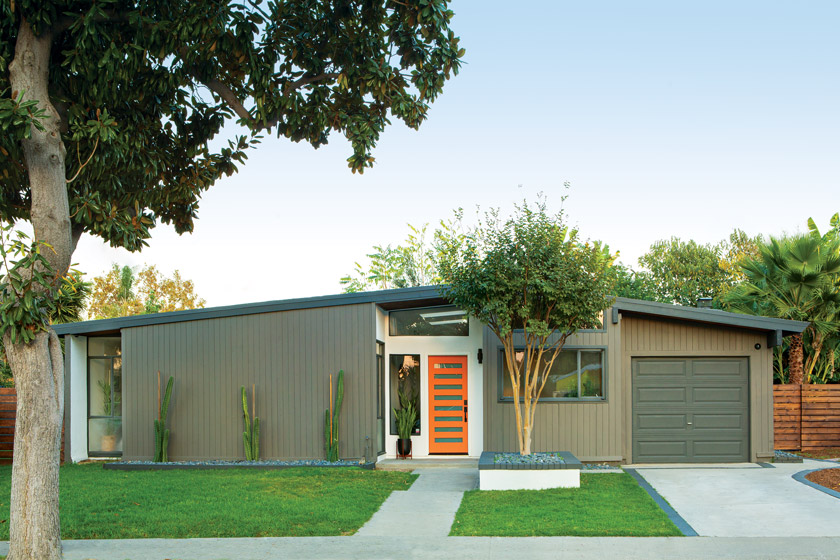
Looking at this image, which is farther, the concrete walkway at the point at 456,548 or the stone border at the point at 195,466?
the stone border at the point at 195,466

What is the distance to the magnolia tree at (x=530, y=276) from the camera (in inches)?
479

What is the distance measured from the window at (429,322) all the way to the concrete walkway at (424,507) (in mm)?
3044

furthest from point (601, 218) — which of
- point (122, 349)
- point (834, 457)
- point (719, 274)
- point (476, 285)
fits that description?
point (719, 274)

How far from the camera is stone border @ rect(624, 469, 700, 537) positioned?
346 inches

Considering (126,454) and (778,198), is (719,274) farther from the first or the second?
(126,454)

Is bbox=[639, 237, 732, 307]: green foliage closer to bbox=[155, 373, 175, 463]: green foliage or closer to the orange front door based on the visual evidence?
the orange front door

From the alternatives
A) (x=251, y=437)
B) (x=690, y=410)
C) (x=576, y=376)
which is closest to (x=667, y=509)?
(x=576, y=376)

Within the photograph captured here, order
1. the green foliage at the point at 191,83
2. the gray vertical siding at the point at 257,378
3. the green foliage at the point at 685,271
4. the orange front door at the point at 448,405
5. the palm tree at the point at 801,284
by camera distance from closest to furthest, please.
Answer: the green foliage at the point at 191,83 → the gray vertical siding at the point at 257,378 → the orange front door at the point at 448,405 → the palm tree at the point at 801,284 → the green foliage at the point at 685,271

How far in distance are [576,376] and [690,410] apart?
2.19 metres

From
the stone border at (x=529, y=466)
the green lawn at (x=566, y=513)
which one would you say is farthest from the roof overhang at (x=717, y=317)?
the stone border at (x=529, y=466)

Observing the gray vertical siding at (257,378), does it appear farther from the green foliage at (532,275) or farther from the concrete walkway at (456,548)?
the concrete walkway at (456,548)

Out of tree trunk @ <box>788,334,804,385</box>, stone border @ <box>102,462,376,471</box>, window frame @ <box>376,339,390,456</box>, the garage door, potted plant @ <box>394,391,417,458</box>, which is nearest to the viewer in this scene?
stone border @ <box>102,462,376,471</box>

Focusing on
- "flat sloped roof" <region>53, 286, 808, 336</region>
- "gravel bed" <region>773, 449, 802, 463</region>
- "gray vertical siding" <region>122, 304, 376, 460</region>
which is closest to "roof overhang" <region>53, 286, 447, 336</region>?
"flat sloped roof" <region>53, 286, 808, 336</region>

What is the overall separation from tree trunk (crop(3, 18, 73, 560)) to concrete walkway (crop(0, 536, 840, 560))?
19.6 inches
